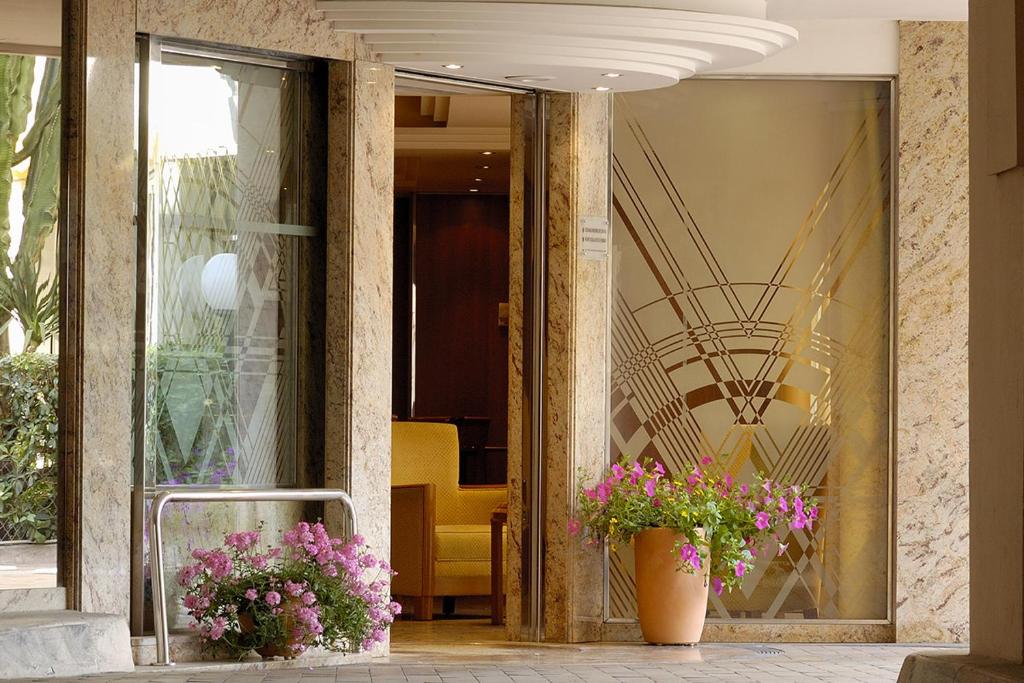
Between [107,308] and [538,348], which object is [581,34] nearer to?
[538,348]

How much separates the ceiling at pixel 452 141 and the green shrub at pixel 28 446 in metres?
4.31

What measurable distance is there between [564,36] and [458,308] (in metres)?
7.36

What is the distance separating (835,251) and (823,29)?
124 centimetres

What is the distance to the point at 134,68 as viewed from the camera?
22.5ft

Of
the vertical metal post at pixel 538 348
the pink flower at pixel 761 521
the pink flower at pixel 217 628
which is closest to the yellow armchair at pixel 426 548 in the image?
the vertical metal post at pixel 538 348

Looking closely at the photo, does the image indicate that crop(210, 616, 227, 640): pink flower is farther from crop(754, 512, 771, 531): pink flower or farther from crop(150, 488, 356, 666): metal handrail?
crop(754, 512, 771, 531): pink flower

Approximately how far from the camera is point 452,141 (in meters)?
Result: 12.1

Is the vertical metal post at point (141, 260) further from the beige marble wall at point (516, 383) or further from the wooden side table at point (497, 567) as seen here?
the wooden side table at point (497, 567)

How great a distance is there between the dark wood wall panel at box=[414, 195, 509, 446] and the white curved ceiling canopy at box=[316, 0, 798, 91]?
6.57 m

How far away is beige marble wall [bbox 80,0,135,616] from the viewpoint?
6.65 metres

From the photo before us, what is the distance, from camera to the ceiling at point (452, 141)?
11.1 meters

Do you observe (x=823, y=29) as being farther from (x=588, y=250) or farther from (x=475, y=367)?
(x=475, y=367)

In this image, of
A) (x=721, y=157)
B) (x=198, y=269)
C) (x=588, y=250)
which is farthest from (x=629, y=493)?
(x=198, y=269)

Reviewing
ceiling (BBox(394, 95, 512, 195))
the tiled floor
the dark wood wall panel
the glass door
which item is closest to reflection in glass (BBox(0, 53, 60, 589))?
the glass door
